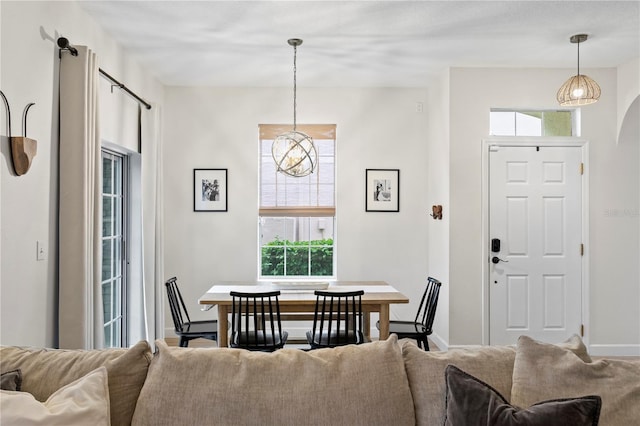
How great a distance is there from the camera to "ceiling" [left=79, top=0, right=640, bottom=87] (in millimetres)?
3504

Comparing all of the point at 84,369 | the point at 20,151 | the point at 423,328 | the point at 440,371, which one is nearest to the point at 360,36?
the point at 423,328

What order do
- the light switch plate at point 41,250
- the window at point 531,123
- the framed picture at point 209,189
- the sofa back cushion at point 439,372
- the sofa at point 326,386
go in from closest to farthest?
the sofa at point 326,386 < the sofa back cushion at point 439,372 < the light switch plate at point 41,250 < the window at point 531,123 < the framed picture at point 209,189

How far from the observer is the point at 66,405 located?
1430 millimetres

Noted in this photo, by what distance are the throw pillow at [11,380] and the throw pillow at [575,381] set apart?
1607 millimetres

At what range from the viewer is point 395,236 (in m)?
A: 5.74

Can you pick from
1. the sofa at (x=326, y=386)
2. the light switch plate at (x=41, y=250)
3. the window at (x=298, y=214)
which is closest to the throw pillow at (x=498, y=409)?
the sofa at (x=326, y=386)

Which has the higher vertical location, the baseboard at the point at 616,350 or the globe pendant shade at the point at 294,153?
the globe pendant shade at the point at 294,153

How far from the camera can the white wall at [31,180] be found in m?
2.57

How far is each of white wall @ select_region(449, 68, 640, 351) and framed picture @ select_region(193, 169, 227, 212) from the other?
256cm

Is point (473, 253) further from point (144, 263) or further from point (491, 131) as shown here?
point (144, 263)

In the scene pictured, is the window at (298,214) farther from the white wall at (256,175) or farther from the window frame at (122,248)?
the window frame at (122,248)

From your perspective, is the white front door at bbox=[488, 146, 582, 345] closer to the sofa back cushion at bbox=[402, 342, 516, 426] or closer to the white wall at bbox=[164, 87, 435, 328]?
the white wall at bbox=[164, 87, 435, 328]

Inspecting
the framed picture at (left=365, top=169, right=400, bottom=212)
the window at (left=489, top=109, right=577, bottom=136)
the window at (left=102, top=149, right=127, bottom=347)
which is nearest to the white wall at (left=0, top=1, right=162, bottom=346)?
the window at (left=102, top=149, right=127, bottom=347)

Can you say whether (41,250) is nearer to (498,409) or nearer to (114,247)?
(114,247)
